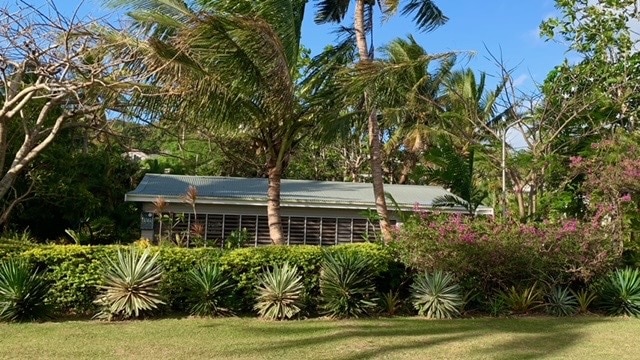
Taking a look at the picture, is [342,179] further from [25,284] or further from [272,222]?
[25,284]

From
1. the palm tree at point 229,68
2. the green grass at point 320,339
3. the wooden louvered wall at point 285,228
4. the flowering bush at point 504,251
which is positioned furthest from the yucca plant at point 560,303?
the wooden louvered wall at point 285,228

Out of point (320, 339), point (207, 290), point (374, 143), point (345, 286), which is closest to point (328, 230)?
point (374, 143)

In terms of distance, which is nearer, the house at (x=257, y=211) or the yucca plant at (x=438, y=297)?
the yucca plant at (x=438, y=297)

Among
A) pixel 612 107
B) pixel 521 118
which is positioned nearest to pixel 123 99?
pixel 521 118

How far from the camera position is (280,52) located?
1333 centimetres

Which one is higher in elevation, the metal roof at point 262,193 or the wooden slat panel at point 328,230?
the metal roof at point 262,193

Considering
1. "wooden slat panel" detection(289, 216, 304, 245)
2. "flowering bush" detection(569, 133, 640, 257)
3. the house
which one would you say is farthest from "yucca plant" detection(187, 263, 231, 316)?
"wooden slat panel" detection(289, 216, 304, 245)

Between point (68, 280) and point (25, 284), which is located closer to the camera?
point (25, 284)

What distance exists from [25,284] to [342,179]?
27.5 meters

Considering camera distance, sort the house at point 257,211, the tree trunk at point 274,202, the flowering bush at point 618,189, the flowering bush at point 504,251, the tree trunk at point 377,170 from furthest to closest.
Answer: the house at point 257,211, the tree trunk at point 377,170, the tree trunk at point 274,202, the flowering bush at point 618,189, the flowering bush at point 504,251

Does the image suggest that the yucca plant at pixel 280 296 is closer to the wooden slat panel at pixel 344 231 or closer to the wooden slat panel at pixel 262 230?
the wooden slat panel at pixel 262 230

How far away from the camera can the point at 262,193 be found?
71.4ft

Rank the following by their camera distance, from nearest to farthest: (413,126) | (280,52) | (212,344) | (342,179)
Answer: (212,344) < (280,52) < (413,126) < (342,179)

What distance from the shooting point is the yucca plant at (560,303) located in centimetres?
1288
